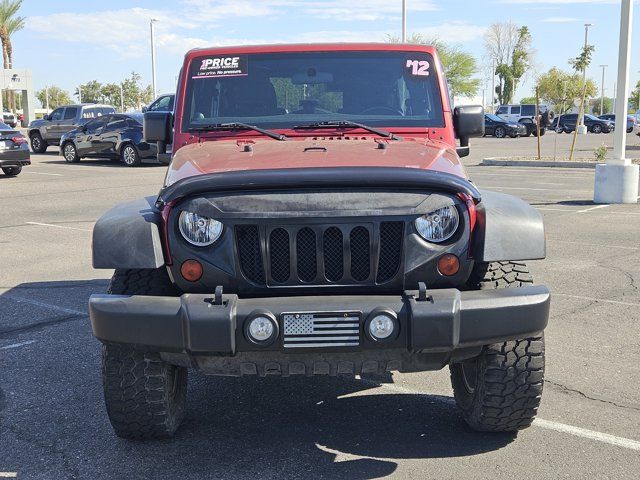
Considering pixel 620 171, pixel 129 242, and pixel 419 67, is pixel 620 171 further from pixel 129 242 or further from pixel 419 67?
pixel 129 242

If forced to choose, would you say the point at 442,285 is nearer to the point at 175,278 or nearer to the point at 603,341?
the point at 175,278

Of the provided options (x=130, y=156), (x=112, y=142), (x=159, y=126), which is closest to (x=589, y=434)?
(x=159, y=126)

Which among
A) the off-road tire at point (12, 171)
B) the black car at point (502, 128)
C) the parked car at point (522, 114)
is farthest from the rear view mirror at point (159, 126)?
the parked car at point (522, 114)

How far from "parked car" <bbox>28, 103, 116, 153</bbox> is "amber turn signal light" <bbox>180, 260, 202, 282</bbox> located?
26.1 metres

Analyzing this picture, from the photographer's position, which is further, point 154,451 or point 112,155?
point 112,155

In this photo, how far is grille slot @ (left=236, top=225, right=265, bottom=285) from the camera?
3430 mm

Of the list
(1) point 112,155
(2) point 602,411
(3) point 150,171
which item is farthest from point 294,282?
(1) point 112,155

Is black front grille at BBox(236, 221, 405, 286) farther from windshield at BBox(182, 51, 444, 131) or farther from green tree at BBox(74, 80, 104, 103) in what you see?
green tree at BBox(74, 80, 104, 103)

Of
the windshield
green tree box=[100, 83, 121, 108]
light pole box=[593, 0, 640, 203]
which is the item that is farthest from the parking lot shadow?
green tree box=[100, 83, 121, 108]

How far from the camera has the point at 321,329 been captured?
3.20m

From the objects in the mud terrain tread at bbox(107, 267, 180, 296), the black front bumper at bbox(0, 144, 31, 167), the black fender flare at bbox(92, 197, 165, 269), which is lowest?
the black front bumper at bbox(0, 144, 31, 167)

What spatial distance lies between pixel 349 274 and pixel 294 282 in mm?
241

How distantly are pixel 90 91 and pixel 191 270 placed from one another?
123 m

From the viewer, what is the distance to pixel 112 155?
23.8 meters
